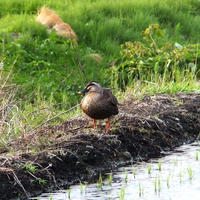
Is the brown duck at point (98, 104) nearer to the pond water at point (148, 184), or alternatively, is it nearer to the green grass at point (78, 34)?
the pond water at point (148, 184)

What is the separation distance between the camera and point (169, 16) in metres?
17.0

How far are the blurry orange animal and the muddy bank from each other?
14.0ft

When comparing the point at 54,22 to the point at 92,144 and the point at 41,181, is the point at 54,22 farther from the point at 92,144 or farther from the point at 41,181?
the point at 41,181

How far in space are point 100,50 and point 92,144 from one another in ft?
21.7

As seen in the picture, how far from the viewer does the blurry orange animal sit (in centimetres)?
1450

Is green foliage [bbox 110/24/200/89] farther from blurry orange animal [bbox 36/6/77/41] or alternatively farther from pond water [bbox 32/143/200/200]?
pond water [bbox 32/143/200/200]

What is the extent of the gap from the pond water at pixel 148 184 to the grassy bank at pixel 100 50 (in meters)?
2.26

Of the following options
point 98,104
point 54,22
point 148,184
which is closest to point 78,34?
point 54,22

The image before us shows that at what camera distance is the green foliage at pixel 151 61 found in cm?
1324

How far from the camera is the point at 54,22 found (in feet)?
48.4

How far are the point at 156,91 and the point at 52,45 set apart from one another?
3.64 m

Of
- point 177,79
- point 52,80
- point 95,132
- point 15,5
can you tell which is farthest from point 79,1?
point 95,132

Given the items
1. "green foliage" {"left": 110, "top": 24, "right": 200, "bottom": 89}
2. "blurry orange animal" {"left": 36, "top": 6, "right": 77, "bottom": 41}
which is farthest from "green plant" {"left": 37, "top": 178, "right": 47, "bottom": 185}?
"blurry orange animal" {"left": 36, "top": 6, "right": 77, "bottom": 41}

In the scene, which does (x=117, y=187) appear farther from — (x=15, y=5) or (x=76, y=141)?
(x=15, y=5)
